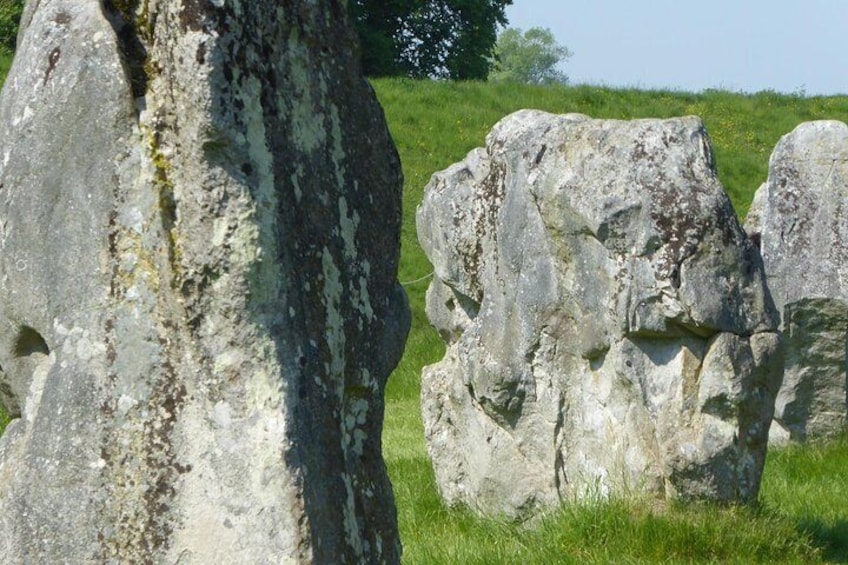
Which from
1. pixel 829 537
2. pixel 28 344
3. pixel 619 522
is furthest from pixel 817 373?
pixel 28 344

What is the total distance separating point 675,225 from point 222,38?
4.26 metres

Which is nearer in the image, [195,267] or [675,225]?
[195,267]

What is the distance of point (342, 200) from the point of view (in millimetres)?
3939

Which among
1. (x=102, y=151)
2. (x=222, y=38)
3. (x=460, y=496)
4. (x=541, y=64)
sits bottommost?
(x=460, y=496)

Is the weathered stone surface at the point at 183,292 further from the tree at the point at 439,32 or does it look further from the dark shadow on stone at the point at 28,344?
the tree at the point at 439,32

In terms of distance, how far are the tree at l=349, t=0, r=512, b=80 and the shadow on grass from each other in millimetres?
34174

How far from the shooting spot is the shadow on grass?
7645 mm

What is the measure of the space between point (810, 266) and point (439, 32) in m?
31.7

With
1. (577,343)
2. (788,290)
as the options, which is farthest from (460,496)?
(788,290)

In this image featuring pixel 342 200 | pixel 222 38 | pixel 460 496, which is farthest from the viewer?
pixel 460 496

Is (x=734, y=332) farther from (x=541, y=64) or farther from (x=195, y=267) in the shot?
(x=541, y=64)

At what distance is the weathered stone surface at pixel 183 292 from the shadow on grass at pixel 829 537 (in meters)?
4.29

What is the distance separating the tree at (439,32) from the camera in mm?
41719

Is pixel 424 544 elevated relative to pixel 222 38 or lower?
lower
